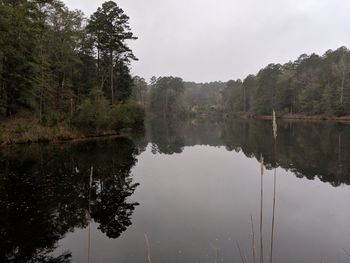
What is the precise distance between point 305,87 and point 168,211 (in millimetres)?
69518

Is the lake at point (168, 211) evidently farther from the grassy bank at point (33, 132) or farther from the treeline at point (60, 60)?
the treeline at point (60, 60)

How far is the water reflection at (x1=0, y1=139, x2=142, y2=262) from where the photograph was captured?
6.61 m

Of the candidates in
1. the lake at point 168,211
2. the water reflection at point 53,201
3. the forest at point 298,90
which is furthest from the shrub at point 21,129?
the forest at point 298,90

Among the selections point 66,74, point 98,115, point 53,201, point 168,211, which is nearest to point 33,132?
point 98,115

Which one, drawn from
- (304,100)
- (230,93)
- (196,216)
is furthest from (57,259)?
(230,93)

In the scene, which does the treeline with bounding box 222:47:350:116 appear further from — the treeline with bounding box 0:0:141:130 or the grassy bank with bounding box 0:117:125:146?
the grassy bank with bounding box 0:117:125:146

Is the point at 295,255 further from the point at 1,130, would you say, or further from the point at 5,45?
the point at 5,45

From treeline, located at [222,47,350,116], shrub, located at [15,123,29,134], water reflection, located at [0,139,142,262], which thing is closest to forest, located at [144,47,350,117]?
treeline, located at [222,47,350,116]

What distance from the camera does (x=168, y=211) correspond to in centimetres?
884

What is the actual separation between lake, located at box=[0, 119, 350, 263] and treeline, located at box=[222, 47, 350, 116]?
49731 mm

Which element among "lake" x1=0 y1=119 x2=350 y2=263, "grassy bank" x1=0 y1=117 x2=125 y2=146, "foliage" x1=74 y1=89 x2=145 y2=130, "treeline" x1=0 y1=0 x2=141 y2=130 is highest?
"treeline" x1=0 y1=0 x2=141 y2=130

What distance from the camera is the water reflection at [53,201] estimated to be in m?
6.61

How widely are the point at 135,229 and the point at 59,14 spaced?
3182 centimetres

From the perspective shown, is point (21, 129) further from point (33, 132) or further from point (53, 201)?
point (53, 201)
